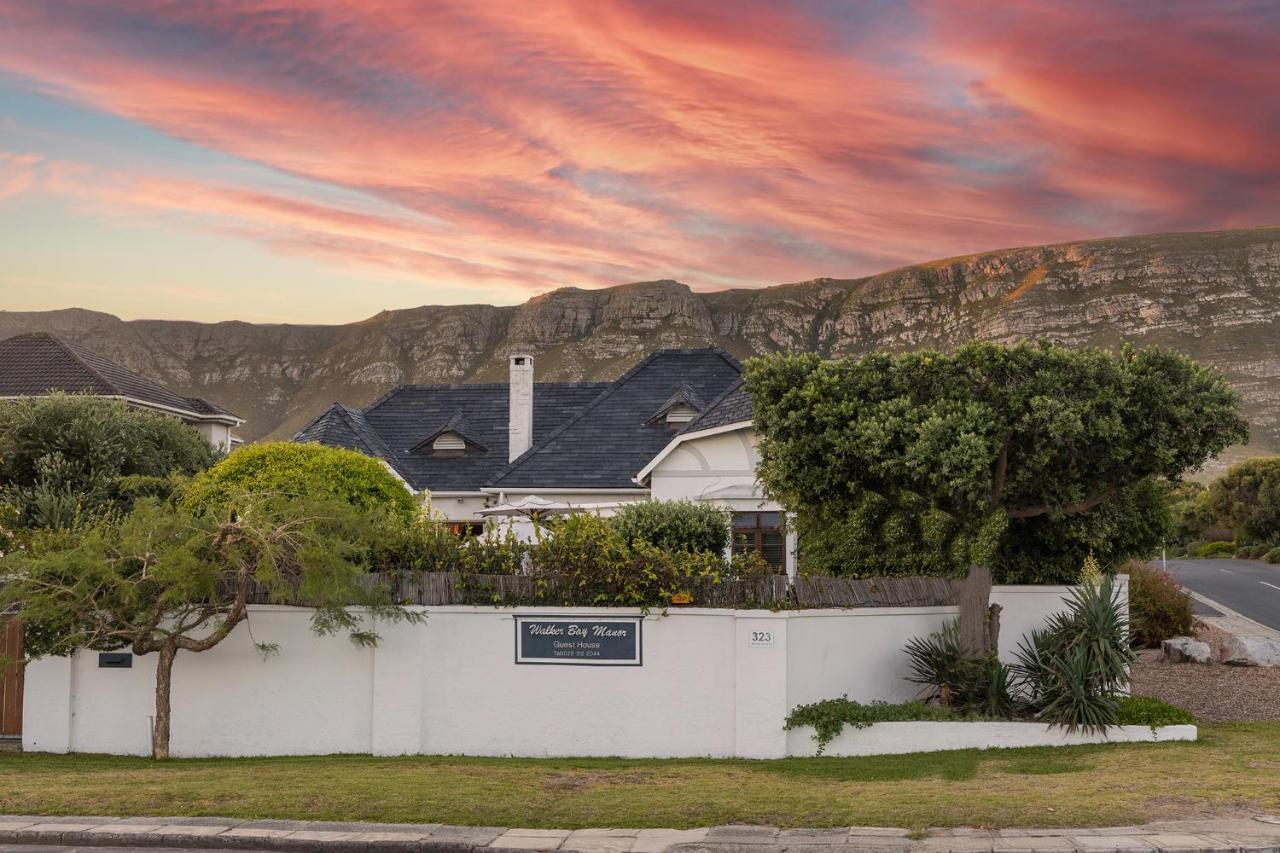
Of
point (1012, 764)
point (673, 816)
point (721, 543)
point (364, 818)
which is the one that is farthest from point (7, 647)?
point (1012, 764)

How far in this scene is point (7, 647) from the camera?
53.8 feet

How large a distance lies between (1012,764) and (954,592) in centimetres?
331

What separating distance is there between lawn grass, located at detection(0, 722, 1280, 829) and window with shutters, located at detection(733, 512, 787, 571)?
13.1m

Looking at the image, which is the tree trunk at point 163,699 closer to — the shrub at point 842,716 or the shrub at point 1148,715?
the shrub at point 842,716

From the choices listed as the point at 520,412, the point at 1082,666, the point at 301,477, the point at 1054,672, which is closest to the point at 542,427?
the point at 520,412

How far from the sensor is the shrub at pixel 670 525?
21172 mm

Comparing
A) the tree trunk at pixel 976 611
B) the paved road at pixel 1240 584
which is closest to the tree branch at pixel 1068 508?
the tree trunk at pixel 976 611

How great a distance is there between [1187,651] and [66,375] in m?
35.5

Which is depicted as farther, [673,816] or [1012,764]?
[1012,764]

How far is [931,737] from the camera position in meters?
15.1

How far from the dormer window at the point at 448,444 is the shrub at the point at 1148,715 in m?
25.3

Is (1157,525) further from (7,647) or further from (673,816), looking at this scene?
(7,647)

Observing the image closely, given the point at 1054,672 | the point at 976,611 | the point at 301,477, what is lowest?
the point at 1054,672

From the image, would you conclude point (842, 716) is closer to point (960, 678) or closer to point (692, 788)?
point (960, 678)
